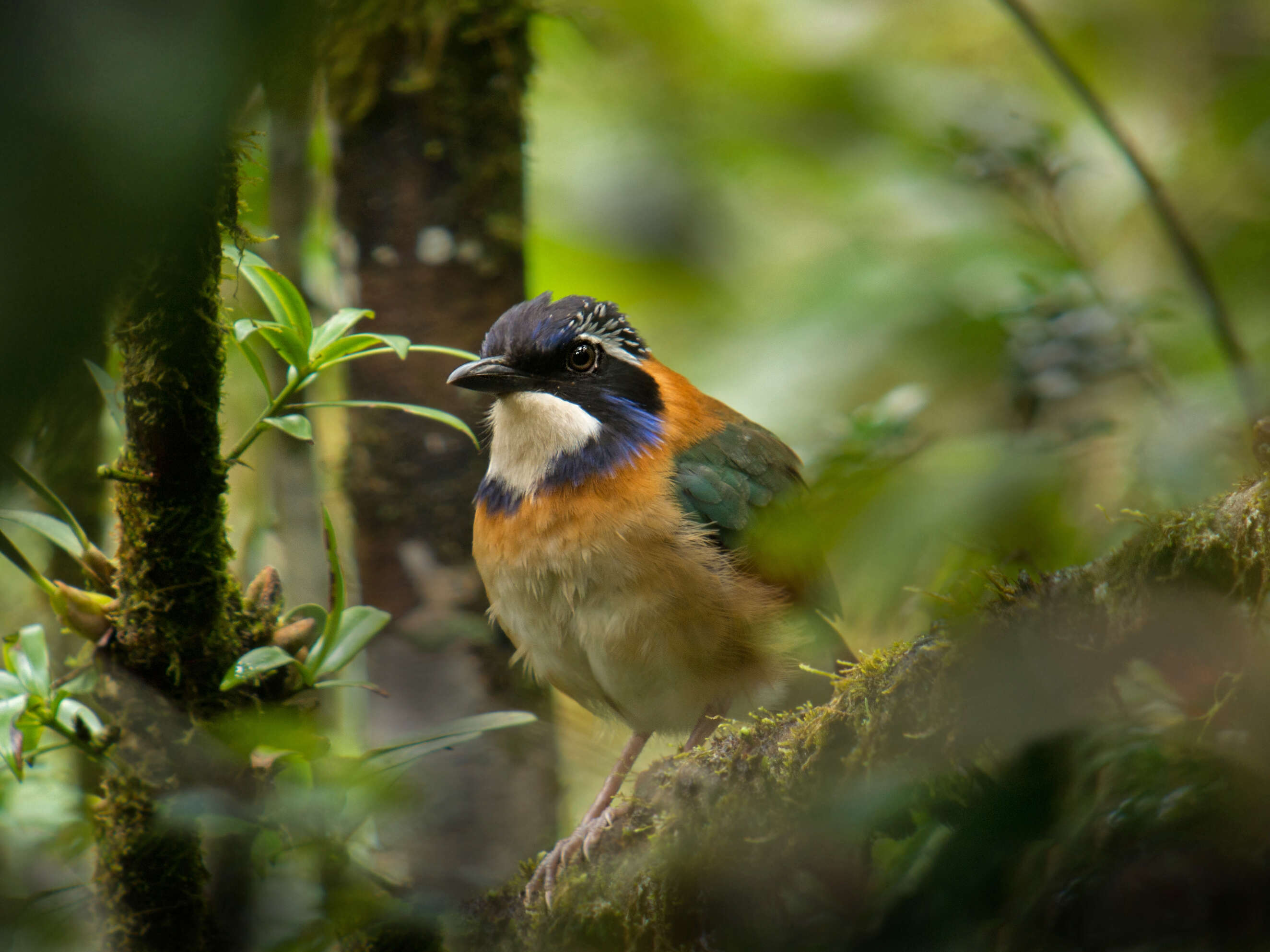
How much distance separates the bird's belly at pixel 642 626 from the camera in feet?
10.7

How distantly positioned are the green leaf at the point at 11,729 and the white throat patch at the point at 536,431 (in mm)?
1740

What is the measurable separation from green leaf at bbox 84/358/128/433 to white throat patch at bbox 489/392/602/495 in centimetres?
151

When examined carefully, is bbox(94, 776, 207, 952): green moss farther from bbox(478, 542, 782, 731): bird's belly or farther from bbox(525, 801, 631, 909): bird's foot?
bbox(478, 542, 782, 731): bird's belly

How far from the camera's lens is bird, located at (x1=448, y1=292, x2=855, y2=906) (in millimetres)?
3268

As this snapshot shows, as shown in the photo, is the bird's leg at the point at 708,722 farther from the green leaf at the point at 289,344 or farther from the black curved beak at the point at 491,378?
the green leaf at the point at 289,344

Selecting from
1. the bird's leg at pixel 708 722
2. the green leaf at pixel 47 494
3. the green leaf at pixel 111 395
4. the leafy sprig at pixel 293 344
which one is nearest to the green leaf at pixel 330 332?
the leafy sprig at pixel 293 344

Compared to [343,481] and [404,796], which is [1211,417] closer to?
[404,796]

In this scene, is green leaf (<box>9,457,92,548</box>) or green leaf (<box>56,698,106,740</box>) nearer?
green leaf (<box>9,457,92,548</box>)

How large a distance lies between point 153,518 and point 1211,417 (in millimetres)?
2065

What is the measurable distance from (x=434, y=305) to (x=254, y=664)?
221cm

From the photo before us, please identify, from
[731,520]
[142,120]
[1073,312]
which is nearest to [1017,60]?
[1073,312]

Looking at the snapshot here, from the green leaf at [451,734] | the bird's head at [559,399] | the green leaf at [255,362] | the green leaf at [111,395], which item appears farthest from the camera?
the bird's head at [559,399]

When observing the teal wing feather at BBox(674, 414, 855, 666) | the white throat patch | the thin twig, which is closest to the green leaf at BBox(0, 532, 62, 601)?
the white throat patch

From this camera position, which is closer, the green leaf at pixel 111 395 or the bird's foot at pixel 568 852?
the green leaf at pixel 111 395
